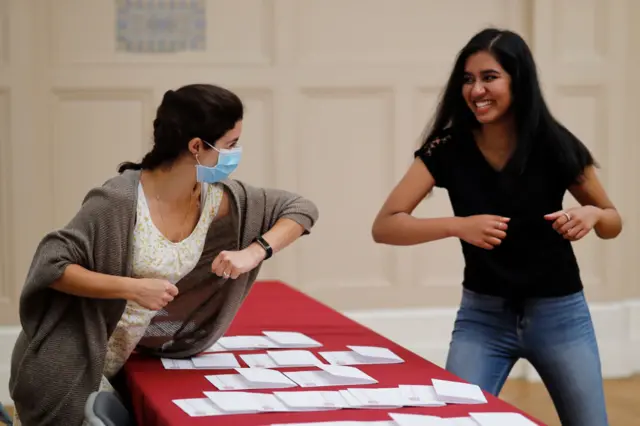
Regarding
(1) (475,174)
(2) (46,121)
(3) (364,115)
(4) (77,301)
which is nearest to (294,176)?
(3) (364,115)

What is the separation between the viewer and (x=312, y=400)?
2479 mm

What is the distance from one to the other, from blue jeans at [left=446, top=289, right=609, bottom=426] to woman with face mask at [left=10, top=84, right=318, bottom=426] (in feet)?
1.88

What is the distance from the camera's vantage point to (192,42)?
5.64 m

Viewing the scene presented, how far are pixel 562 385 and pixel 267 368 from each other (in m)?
0.82

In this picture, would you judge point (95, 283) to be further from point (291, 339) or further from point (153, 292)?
point (291, 339)

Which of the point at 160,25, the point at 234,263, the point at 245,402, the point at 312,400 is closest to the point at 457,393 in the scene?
the point at 312,400

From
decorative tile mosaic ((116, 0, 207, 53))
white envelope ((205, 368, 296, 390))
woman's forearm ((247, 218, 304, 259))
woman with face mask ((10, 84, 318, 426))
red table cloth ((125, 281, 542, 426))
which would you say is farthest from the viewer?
decorative tile mosaic ((116, 0, 207, 53))

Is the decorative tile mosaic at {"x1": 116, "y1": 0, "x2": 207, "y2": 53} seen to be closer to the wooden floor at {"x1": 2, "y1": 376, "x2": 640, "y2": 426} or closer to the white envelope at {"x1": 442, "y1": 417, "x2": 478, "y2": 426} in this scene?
the wooden floor at {"x1": 2, "y1": 376, "x2": 640, "y2": 426}

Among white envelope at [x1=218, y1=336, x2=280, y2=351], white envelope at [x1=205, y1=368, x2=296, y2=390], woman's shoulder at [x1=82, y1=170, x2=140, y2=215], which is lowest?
white envelope at [x1=218, y1=336, x2=280, y2=351]

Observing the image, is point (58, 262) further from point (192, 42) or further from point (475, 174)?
Answer: point (192, 42)

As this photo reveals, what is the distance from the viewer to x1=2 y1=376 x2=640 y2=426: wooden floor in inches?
195

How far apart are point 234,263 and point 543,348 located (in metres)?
0.91

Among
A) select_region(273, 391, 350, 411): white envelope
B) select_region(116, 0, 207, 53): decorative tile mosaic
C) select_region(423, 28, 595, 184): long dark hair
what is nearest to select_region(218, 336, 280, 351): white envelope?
select_region(273, 391, 350, 411): white envelope

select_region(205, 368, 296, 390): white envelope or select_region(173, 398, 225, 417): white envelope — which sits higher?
select_region(173, 398, 225, 417): white envelope
